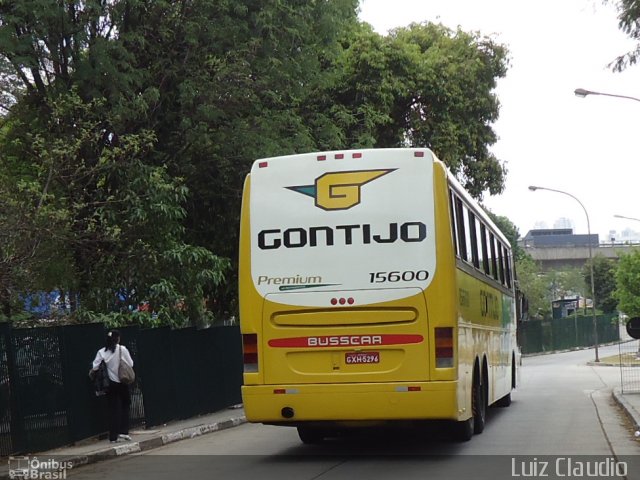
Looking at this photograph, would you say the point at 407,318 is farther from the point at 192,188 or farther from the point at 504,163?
the point at 504,163

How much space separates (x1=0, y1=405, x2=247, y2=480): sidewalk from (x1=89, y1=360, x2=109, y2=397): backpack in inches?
32.1

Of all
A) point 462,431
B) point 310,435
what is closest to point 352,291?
point 462,431

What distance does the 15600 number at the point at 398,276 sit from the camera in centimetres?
1248

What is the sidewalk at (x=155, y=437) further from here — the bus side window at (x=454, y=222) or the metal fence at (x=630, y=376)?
the bus side window at (x=454, y=222)

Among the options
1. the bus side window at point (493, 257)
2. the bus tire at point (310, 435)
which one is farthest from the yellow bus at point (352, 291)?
the bus side window at point (493, 257)

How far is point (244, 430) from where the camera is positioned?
61.4ft

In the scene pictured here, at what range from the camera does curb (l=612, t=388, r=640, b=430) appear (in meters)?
17.1

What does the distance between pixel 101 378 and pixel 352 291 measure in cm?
491

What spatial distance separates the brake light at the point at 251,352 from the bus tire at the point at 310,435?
2395 mm

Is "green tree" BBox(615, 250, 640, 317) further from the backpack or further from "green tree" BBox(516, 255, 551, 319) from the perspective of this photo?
the backpack

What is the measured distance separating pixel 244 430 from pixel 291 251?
6772 mm

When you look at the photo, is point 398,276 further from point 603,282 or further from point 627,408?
point 603,282

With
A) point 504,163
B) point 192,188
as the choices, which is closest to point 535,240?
point 504,163

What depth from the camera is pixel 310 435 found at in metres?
15.2
